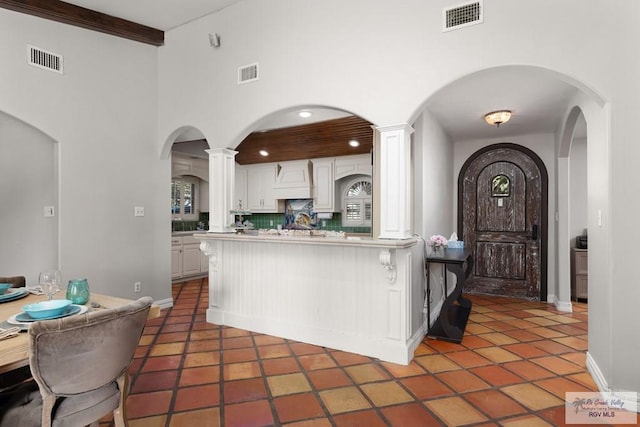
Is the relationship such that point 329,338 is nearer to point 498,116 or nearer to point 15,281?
point 15,281

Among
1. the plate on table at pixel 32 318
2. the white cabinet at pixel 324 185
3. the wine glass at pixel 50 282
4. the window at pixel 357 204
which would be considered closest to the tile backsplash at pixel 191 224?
the white cabinet at pixel 324 185

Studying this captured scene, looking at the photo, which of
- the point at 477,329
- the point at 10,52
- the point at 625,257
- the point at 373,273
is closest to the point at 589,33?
the point at 625,257

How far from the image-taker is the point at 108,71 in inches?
161

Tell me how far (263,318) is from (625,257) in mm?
2952

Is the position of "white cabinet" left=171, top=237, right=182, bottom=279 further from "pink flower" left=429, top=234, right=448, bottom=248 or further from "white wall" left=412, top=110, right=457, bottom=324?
"pink flower" left=429, top=234, right=448, bottom=248

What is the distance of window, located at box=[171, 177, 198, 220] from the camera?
7.13m

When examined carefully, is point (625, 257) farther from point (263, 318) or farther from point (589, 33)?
point (263, 318)

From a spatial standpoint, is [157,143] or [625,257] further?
[157,143]

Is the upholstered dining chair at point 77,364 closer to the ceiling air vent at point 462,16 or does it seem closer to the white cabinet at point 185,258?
the ceiling air vent at point 462,16

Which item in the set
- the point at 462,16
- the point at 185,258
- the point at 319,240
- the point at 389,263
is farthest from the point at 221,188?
the point at 185,258

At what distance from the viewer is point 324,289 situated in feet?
10.8

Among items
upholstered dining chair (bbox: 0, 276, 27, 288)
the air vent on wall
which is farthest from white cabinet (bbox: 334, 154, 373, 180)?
upholstered dining chair (bbox: 0, 276, 27, 288)
